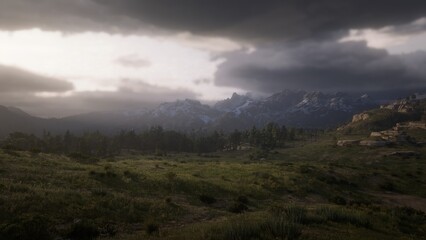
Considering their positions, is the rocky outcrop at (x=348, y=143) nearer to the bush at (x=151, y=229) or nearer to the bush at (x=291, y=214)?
the bush at (x=291, y=214)

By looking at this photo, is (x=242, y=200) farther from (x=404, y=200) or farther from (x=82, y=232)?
(x=404, y=200)

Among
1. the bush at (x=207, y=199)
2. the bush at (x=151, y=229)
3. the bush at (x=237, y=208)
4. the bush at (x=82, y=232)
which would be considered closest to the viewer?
the bush at (x=82, y=232)

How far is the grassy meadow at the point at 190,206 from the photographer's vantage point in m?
21.1

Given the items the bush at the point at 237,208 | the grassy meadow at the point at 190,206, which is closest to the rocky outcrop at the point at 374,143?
the grassy meadow at the point at 190,206

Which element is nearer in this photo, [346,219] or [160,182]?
[346,219]

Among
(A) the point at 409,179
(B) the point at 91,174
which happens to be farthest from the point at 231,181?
(A) the point at 409,179

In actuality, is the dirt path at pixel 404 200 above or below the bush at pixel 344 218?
below

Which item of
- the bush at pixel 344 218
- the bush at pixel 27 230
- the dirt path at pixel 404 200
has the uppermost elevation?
the bush at pixel 27 230

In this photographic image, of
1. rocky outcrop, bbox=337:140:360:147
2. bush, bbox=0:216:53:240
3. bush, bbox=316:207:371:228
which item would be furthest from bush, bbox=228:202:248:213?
rocky outcrop, bbox=337:140:360:147

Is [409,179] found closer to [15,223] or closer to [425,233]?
[425,233]

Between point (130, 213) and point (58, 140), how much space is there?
471 feet

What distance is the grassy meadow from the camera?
21141 millimetres

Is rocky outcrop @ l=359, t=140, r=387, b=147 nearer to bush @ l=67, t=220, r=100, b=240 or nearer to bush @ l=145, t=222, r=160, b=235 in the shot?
bush @ l=145, t=222, r=160, b=235

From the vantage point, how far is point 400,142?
180 metres
